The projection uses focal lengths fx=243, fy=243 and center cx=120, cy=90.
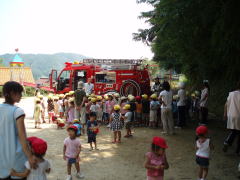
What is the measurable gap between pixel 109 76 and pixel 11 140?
402 inches

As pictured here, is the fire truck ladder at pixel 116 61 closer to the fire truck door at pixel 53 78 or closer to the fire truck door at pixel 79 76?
the fire truck door at pixel 79 76

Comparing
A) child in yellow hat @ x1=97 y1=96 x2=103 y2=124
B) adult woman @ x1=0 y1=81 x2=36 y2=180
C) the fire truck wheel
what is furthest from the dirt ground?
the fire truck wheel

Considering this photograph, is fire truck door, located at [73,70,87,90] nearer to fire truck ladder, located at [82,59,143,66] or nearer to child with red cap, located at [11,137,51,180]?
fire truck ladder, located at [82,59,143,66]

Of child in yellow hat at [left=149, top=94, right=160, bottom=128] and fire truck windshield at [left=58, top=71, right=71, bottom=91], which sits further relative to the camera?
fire truck windshield at [left=58, top=71, right=71, bottom=91]

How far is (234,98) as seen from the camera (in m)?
6.02

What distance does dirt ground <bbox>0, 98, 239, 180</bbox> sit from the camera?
17.5ft

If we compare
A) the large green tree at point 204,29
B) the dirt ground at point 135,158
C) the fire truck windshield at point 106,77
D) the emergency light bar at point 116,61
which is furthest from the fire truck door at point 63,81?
the large green tree at point 204,29

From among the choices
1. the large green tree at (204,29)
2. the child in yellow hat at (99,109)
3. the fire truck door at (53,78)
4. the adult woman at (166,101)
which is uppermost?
the large green tree at (204,29)

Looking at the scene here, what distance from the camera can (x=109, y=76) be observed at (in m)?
12.9

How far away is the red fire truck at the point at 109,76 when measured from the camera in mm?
12672

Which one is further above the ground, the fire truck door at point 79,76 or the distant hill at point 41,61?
the distant hill at point 41,61

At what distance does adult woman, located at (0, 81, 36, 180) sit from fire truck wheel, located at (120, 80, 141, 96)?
9918 mm

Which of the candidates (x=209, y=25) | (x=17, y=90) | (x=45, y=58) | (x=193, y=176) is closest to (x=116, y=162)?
(x=193, y=176)

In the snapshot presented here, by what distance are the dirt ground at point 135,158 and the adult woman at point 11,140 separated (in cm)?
257
